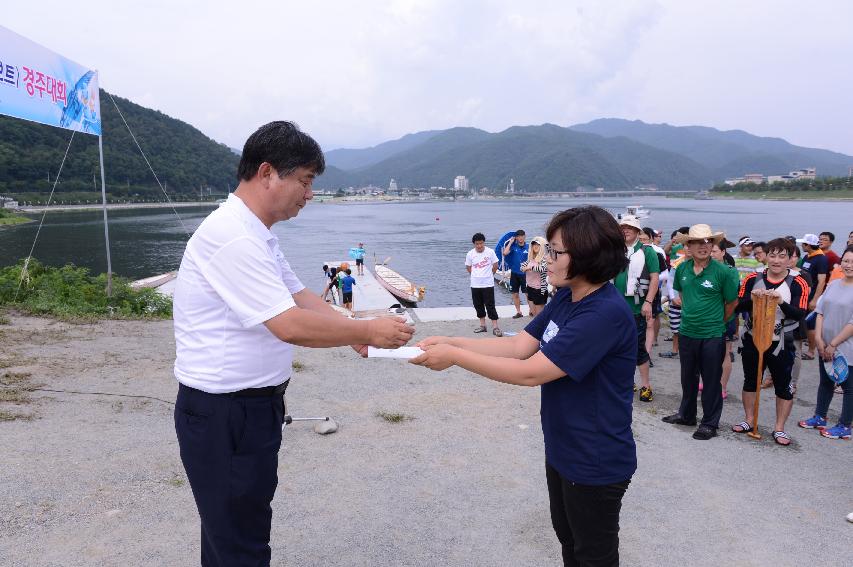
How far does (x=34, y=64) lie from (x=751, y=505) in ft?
36.6

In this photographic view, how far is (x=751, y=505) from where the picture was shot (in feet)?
11.8

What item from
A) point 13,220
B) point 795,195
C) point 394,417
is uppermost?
point 795,195

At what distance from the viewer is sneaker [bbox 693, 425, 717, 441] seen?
4.77 meters

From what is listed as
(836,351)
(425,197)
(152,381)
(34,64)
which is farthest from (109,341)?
(425,197)

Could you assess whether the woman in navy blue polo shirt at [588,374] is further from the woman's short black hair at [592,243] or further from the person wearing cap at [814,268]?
the person wearing cap at [814,268]

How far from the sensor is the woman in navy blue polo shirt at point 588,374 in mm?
1904

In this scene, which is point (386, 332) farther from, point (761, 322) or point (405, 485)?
point (761, 322)

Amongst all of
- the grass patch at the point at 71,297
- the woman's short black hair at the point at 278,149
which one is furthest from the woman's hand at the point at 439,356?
the grass patch at the point at 71,297

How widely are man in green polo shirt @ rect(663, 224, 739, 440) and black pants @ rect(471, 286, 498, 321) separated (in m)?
4.75

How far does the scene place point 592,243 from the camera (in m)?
1.94

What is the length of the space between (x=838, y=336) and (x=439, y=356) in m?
4.43

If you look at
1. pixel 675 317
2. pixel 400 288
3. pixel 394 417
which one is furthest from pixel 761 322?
pixel 400 288

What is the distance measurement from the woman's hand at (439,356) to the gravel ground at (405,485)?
55.6 inches

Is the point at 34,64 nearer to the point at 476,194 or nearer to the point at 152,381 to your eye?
the point at 152,381
